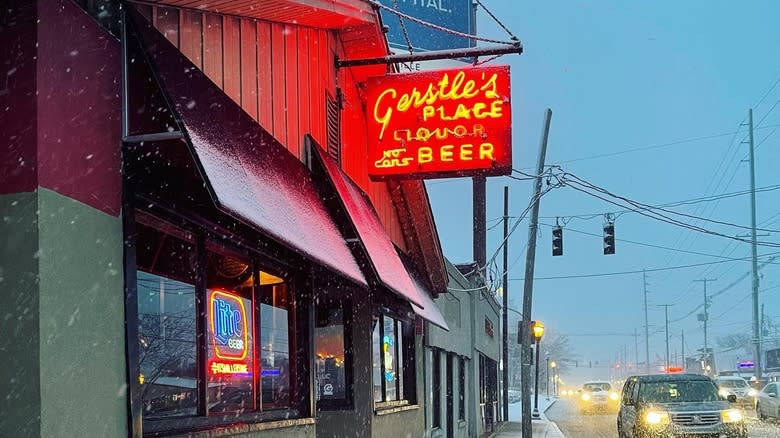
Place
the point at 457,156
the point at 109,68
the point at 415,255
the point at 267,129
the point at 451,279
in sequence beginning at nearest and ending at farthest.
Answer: the point at 109,68 → the point at 267,129 → the point at 457,156 → the point at 415,255 → the point at 451,279

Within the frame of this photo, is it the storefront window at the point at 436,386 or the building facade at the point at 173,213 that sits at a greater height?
the building facade at the point at 173,213

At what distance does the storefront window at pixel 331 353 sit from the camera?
1039cm

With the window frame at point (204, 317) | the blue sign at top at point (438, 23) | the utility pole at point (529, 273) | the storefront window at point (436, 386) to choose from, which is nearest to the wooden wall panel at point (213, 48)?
the window frame at point (204, 317)

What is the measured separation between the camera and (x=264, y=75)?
7.37m

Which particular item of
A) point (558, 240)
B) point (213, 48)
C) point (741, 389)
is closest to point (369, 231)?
point (213, 48)

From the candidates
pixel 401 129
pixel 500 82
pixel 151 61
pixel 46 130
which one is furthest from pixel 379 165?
pixel 46 130

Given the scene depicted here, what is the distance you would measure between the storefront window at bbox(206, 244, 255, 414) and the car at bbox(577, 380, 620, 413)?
41915 millimetres

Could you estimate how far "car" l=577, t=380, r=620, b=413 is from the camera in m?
45.9

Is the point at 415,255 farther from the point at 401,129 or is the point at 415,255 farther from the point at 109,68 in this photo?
the point at 109,68

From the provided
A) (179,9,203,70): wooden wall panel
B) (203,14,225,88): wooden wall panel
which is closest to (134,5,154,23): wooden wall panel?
(179,9,203,70): wooden wall panel

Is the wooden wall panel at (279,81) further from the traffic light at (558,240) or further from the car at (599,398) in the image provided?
the car at (599,398)

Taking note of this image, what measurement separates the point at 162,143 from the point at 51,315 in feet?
4.32

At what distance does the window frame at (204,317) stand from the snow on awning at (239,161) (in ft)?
1.63

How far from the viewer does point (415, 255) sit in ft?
47.5
